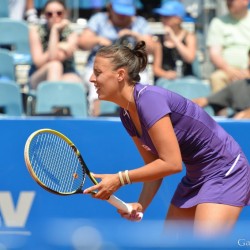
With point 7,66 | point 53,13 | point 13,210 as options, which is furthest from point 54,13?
point 13,210

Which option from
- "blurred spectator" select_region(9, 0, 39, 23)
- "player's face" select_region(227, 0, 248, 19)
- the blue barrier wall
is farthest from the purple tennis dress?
"blurred spectator" select_region(9, 0, 39, 23)

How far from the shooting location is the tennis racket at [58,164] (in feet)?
12.9

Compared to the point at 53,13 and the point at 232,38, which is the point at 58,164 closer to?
the point at 53,13

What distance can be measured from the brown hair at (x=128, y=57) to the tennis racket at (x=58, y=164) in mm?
460

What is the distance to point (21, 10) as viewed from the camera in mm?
9062

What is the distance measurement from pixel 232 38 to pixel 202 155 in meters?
3.98

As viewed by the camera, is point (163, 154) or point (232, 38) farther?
point (232, 38)

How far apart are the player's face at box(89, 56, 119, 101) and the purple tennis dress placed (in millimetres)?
119

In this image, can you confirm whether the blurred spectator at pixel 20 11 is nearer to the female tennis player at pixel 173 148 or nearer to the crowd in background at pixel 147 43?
the crowd in background at pixel 147 43

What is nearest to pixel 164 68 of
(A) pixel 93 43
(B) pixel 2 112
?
(A) pixel 93 43

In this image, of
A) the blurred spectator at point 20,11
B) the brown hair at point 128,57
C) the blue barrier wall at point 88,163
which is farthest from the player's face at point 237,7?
the brown hair at point 128,57

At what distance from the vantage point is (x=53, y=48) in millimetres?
7785

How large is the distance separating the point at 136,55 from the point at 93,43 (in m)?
3.93

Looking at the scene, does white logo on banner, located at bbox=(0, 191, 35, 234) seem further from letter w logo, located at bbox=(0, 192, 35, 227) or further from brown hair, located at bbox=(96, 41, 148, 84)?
brown hair, located at bbox=(96, 41, 148, 84)
